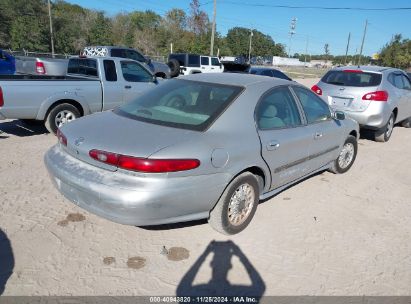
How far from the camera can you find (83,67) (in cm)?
834

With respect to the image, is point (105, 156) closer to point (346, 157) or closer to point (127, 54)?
point (346, 157)

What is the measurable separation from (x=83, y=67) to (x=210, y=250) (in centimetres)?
630

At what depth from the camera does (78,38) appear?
179ft

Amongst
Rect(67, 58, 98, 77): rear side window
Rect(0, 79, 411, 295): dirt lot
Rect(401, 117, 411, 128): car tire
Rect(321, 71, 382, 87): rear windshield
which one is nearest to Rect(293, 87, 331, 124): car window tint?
Rect(0, 79, 411, 295): dirt lot

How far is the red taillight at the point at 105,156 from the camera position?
305 centimetres

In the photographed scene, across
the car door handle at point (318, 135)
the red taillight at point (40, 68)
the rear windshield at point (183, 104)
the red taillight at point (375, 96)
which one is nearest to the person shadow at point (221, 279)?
the rear windshield at point (183, 104)

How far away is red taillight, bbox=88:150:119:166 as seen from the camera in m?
3.05

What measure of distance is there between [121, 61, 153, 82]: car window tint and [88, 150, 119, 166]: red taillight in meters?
5.50

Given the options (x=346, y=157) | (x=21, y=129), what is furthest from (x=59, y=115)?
(x=346, y=157)

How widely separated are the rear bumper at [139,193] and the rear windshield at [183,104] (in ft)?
1.93

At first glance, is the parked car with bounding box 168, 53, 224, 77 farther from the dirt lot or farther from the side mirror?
the dirt lot

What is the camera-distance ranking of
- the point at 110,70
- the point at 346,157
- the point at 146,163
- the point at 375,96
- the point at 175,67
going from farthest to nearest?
the point at 175,67
the point at 110,70
the point at 375,96
the point at 346,157
the point at 146,163

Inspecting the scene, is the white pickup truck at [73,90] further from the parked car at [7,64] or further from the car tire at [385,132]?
the parked car at [7,64]

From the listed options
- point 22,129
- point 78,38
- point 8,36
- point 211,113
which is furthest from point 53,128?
point 78,38
